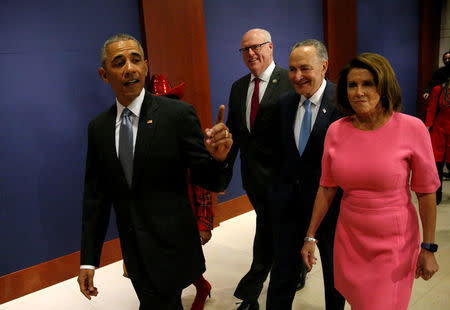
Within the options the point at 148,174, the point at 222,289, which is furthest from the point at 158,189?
the point at 222,289

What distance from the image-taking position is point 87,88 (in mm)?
3660

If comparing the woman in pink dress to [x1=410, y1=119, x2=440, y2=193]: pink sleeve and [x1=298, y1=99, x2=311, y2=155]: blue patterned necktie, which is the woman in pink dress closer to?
[x1=410, y1=119, x2=440, y2=193]: pink sleeve

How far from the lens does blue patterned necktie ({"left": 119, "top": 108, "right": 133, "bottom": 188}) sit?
5.84 ft

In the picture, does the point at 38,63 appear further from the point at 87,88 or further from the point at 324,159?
the point at 324,159

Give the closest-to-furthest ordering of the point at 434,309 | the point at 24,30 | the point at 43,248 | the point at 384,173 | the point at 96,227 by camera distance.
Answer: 1. the point at 384,173
2. the point at 96,227
3. the point at 434,309
4. the point at 24,30
5. the point at 43,248

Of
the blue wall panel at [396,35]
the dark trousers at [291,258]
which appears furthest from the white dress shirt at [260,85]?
the blue wall panel at [396,35]

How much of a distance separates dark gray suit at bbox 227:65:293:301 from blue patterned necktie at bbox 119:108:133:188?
0.97 m

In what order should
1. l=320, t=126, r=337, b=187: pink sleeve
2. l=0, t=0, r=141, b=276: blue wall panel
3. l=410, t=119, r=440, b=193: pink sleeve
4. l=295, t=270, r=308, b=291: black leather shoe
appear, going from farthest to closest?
l=0, t=0, r=141, b=276: blue wall panel
l=295, t=270, r=308, b=291: black leather shoe
l=320, t=126, r=337, b=187: pink sleeve
l=410, t=119, r=440, b=193: pink sleeve

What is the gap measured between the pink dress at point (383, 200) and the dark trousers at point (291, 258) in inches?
18.5

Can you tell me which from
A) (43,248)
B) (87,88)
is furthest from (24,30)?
(43,248)

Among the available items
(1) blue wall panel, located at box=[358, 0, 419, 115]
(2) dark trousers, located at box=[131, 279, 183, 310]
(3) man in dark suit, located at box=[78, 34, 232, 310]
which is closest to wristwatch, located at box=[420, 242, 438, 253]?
(3) man in dark suit, located at box=[78, 34, 232, 310]

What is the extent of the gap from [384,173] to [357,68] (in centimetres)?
45

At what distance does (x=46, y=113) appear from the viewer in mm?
3467

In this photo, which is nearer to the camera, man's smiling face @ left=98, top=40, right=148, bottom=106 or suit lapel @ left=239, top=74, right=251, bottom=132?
man's smiling face @ left=98, top=40, right=148, bottom=106
